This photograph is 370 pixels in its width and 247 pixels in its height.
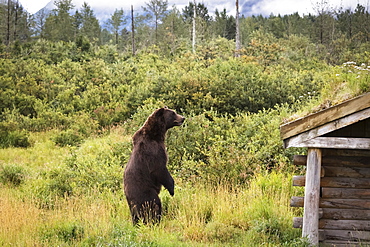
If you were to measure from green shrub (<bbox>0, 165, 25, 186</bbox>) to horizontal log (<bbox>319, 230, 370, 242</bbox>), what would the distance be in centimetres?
871

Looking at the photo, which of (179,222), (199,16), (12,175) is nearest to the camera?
(179,222)

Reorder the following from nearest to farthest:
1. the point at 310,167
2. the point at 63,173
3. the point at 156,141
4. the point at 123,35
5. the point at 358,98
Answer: the point at 358,98 < the point at 310,167 < the point at 156,141 < the point at 63,173 < the point at 123,35

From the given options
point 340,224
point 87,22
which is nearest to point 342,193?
point 340,224

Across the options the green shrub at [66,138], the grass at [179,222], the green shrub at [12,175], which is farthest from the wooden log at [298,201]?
the green shrub at [66,138]

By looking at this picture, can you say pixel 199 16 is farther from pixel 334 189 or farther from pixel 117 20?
pixel 334 189

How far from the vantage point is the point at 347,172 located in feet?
19.3

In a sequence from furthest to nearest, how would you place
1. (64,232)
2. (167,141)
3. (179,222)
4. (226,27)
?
(226,27) → (167,141) → (179,222) → (64,232)

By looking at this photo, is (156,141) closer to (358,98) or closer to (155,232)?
(155,232)

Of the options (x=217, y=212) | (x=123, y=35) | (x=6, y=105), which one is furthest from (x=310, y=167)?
(x=123, y=35)

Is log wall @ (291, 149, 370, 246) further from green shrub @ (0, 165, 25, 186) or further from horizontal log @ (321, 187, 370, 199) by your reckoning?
green shrub @ (0, 165, 25, 186)

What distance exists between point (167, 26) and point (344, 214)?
163 ft

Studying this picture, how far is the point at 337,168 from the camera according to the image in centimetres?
591

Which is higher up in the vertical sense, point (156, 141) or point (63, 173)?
point (156, 141)

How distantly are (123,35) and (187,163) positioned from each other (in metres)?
65.1
